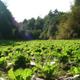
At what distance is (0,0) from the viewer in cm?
6225

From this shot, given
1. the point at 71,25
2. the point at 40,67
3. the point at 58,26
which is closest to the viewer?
the point at 40,67

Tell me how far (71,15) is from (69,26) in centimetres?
230

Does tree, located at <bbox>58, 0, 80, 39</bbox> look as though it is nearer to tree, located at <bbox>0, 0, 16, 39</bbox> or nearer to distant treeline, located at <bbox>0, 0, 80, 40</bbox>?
distant treeline, located at <bbox>0, 0, 80, 40</bbox>

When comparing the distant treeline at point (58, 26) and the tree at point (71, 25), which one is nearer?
the tree at point (71, 25)

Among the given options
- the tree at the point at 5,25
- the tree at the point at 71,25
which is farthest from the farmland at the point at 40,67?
the tree at the point at 5,25

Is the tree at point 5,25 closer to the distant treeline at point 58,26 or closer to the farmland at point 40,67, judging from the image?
the distant treeline at point 58,26

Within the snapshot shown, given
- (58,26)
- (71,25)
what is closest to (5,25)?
(58,26)

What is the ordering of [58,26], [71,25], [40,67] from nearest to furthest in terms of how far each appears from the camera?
1. [40,67]
2. [71,25]
3. [58,26]

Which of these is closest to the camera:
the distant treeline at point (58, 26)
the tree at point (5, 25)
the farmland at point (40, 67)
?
the farmland at point (40, 67)

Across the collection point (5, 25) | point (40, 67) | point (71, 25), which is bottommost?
point (40, 67)

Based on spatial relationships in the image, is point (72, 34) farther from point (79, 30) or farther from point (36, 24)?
point (36, 24)

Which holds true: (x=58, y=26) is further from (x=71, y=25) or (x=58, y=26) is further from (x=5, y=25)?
(x=5, y=25)

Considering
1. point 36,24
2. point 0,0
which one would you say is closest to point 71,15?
point 0,0

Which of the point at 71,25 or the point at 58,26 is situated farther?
the point at 58,26
